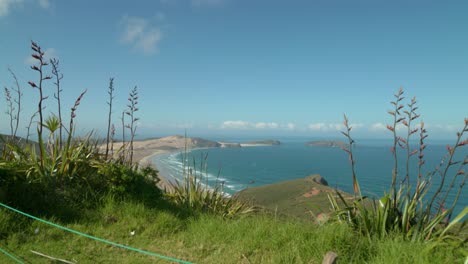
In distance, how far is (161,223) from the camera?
5008 mm

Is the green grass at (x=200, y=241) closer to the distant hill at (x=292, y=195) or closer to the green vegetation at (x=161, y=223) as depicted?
the green vegetation at (x=161, y=223)

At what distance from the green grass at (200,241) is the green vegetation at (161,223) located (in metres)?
0.01

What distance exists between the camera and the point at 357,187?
4.61m

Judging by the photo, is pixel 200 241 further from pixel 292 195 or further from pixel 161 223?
pixel 292 195

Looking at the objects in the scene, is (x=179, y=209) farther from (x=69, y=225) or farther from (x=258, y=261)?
(x=258, y=261)

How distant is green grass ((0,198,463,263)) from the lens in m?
3.48

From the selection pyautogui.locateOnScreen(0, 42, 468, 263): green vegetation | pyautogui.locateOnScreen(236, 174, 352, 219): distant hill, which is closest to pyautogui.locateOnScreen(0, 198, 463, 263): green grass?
pyautogui.locateOnScreen(0, 42, 468, 263): green vegetation

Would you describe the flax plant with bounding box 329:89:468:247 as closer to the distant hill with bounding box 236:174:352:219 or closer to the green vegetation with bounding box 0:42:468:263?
the green vegetation with bounding box 0:42:468:263

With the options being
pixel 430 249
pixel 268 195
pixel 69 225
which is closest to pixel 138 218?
pixel 69 225

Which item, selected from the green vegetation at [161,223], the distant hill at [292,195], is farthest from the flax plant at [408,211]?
the distant hill at [292,195]

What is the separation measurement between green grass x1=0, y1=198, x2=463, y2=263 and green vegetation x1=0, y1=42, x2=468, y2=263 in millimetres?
12

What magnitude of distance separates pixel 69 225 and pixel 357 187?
4.06 meters

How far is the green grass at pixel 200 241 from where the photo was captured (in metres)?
3.48

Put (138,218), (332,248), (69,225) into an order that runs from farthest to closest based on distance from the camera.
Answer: (138,218), (69,225), (332,248)
